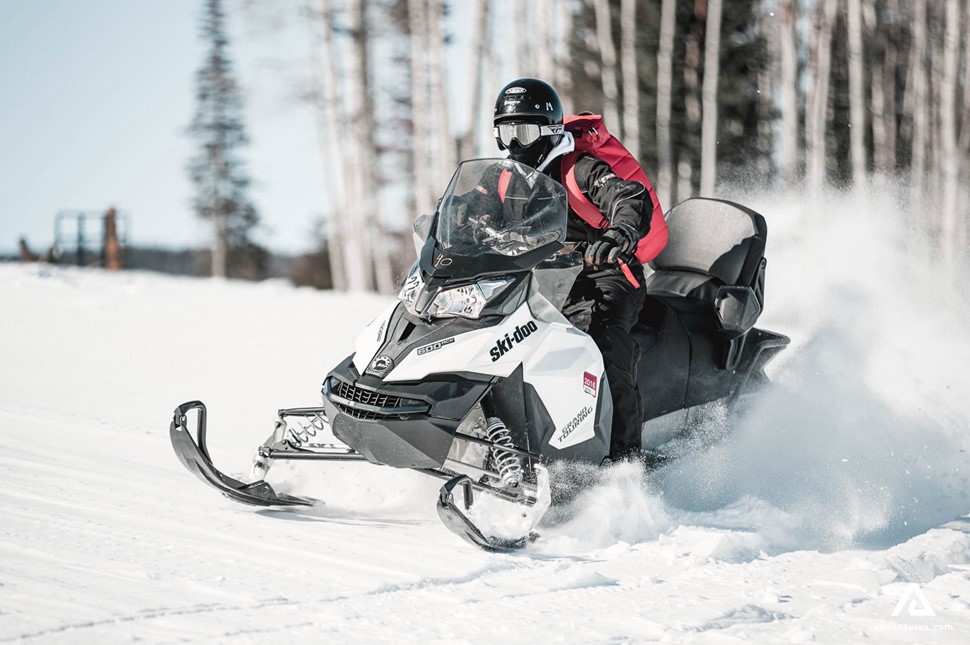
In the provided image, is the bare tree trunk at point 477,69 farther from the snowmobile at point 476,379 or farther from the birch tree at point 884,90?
the snowmobile at point 476,379

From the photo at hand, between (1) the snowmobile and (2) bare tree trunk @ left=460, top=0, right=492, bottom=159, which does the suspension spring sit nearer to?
(1) the snowmobile

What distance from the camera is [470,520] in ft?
11.6

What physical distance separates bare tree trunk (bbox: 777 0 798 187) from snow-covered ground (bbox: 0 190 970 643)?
1166 centimetres

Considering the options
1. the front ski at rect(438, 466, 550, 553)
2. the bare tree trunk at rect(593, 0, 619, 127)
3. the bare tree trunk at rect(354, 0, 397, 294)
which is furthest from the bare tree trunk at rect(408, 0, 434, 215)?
the front ski at rect(438, 466, 550, 553)

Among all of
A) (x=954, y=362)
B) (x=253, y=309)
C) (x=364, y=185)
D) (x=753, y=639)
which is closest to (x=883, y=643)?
(x=753, y=639)

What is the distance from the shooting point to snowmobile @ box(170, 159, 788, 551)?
11.7 feet

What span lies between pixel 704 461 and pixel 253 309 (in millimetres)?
5961

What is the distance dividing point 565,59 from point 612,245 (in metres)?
19.4

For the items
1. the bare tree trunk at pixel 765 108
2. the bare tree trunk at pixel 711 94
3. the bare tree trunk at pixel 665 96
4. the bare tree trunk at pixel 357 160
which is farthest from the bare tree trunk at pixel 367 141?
the bare tree trunk at pixel 765 108

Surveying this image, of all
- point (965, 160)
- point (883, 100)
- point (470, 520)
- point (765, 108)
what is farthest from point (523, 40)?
point (470, 520)

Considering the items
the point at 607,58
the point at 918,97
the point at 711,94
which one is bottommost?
the point at 711,94

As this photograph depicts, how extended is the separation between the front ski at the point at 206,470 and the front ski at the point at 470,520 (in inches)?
30.3

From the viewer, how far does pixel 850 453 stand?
17.4ft

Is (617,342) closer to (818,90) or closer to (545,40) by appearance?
(545,40)
